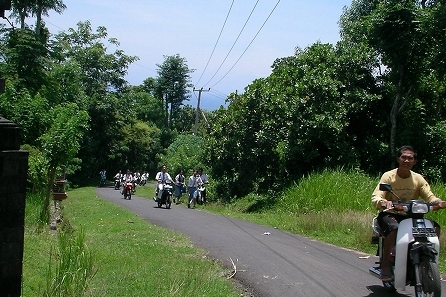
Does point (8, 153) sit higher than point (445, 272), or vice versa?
point (8, 153)

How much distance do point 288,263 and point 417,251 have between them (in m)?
3.45

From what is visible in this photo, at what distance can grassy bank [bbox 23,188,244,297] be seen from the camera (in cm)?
707

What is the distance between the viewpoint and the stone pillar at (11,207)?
6.70m

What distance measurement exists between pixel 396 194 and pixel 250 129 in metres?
18.3

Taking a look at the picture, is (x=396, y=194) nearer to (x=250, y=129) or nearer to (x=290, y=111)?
(x=290, y=111)

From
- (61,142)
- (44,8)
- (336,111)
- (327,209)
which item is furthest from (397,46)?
(44,8)

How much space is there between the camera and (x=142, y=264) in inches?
352

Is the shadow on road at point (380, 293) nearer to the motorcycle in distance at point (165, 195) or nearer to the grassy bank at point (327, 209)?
the grassy bank at point (327, 209)

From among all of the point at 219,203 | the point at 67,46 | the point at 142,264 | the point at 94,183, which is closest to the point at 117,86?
the point at 67,46

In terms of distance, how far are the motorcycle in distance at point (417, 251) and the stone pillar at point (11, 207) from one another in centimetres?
444

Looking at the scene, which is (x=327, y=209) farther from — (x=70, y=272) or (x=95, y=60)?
(x=95, y=60)

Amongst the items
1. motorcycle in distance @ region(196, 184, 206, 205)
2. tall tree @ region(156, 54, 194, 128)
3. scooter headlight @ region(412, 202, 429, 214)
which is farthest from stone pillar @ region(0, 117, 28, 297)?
tall tree @ region(156, 54, 194, 128)

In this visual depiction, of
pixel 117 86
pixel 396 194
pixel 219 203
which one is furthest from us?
pixel 117 86

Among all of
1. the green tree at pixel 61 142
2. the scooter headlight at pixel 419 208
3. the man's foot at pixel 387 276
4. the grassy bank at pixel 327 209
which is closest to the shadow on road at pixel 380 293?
the man's foot at pixel 387 276
